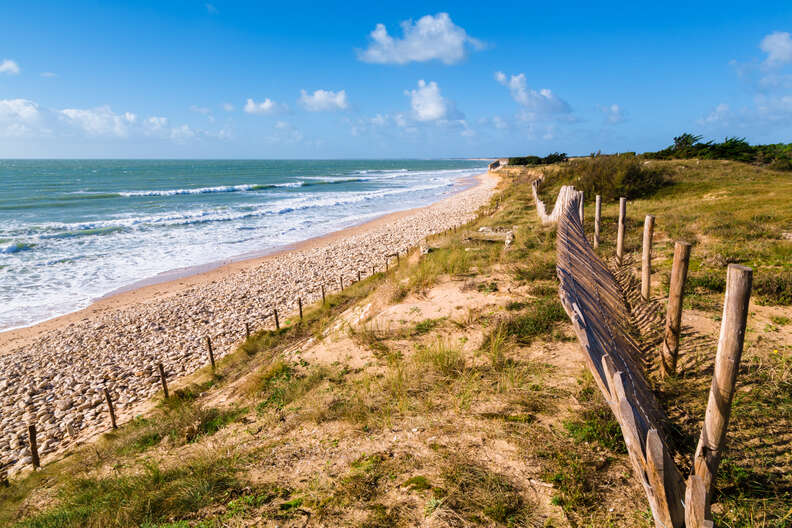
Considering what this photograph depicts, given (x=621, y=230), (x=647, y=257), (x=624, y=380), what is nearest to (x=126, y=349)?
(x=624, y=380)

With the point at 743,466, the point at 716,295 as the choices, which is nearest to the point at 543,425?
the point at 743,466

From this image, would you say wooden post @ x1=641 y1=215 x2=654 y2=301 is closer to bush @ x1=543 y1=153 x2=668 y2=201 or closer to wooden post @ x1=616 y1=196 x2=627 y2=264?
wooden post @ x1=616 y1=196 x2=627 y2=264

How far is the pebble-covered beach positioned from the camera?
7457 mm

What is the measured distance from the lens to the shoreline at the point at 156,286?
1126cm

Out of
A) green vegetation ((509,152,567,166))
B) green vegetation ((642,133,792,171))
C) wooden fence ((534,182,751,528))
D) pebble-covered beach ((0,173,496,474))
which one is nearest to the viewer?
wooden fence ((534,182,751,528))

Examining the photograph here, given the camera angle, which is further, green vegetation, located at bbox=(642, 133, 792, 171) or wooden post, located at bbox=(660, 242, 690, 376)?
green vegetation, located at bbox=(642, 133, 792, 171)

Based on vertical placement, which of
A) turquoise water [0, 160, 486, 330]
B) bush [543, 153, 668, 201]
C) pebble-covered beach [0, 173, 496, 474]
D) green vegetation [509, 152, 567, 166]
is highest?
green vegetation [509, 152, 567, 166]

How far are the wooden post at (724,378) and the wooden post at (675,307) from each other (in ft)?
6.02

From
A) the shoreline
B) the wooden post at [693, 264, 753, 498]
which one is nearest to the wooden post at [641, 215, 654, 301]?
the wooden post at [693, 264, 753, 498]

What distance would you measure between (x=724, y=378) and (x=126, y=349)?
12.1m

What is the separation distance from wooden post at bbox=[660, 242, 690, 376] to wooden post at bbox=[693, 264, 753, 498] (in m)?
1.84

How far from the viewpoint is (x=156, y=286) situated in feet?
50.6

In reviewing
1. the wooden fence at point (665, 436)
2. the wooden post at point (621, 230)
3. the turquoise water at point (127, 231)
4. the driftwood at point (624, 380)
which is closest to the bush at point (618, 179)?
the wooden post at point (621, 230)

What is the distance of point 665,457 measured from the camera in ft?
7.56
